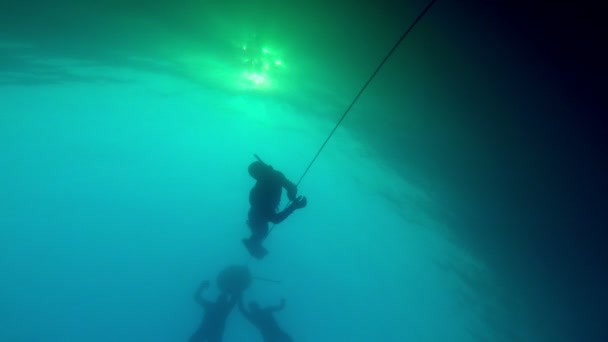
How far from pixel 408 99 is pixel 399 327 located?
29378 millimetres

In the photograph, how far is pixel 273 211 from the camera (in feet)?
25.6

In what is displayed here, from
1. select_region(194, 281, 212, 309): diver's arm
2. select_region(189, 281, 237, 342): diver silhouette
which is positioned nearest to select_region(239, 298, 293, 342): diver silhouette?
select_region(189, 281, 237, 342): diver silhouette

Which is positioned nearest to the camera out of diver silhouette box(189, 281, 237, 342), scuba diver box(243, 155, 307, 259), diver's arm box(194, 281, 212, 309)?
scuba diver box(243, 155, 307, 259)

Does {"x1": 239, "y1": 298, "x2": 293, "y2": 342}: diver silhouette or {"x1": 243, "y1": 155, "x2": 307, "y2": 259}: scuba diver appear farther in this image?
{"x1": 239, "y1": 298, "x2": 293, "y2": 342}: diver silhouette

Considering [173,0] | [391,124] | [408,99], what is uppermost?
[391,124]

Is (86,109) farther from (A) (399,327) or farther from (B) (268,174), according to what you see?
(A) (399,327)

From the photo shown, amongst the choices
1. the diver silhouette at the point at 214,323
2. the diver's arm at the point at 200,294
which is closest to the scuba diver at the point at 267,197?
the diver's arm at the point at 200,294

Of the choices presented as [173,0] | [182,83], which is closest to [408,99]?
[173,0]

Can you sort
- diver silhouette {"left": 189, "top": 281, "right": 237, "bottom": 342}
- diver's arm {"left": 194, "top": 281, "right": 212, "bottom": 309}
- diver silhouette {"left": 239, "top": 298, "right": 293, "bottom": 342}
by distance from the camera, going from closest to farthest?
diver's arm {"left": 194, "top": 281, "right": 212, "bottom": 309}
diver silhouette {"left": 239, "top": 298, "right": 293, "bottom": 342}
diver silhouette {"left": 189, "top": 281, "right": 237, "bottom": 342}

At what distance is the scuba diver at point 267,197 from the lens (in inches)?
279

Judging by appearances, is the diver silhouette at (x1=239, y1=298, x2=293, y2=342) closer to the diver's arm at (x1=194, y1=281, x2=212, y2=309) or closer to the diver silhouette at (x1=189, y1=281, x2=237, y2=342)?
the diver silhouette at (x1=189, y1=281, x2=237, y2=342)

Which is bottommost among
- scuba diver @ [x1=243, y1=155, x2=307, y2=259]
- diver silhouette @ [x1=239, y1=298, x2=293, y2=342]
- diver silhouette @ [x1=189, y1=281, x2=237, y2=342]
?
diver silhouette @ [x1=189, y1=281, x2=237, y2=342]

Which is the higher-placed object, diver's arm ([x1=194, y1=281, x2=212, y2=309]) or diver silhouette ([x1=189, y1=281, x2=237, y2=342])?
diver's arm ([x1=194, y1=281, x2=212, y2=309])

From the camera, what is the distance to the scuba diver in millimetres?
7089
